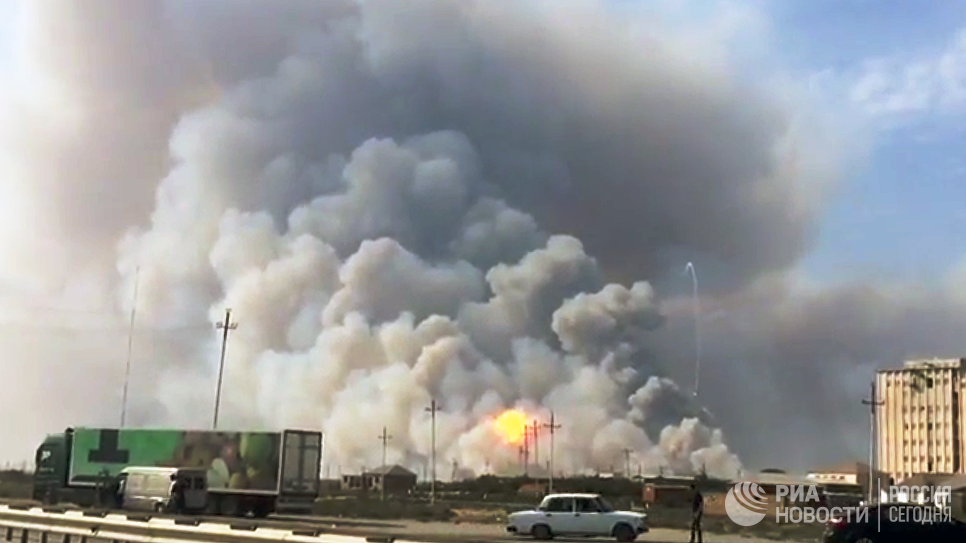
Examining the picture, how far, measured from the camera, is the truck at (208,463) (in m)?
56.0

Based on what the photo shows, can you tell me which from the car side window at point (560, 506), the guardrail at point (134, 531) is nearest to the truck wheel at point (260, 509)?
the car side window at point (560, 506)

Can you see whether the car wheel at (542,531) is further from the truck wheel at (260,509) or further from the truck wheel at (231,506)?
the truck wheel at (231,506)

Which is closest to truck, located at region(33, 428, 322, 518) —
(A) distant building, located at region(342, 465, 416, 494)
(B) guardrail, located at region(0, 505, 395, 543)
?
(B) guardrail, located at region(0, 505, 395, 543)

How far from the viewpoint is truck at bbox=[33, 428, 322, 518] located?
2205 inches

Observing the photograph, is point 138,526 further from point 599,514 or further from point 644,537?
point 644,537

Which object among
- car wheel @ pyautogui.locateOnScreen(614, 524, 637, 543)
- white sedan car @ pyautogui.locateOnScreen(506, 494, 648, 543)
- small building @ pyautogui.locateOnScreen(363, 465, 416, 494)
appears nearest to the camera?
car wheel @ pyautogui.locateOnScreen(614, 524, 637, 543)

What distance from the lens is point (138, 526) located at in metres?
25.8

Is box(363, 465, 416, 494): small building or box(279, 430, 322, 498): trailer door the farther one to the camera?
box(363, 465, 416, 494): small building

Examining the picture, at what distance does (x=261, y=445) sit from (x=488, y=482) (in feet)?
241

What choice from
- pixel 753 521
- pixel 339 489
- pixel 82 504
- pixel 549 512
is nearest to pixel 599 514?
pixel 549 512

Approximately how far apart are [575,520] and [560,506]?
82 cm

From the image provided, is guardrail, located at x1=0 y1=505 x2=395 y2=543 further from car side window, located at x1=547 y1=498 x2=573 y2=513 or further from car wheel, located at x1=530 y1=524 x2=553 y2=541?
car side window, located at x1=547 y1=498 x2=573 y2=513

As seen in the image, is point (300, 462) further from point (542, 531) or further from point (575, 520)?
point (575, 520)

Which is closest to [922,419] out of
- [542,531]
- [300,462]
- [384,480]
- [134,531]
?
[384,480]
